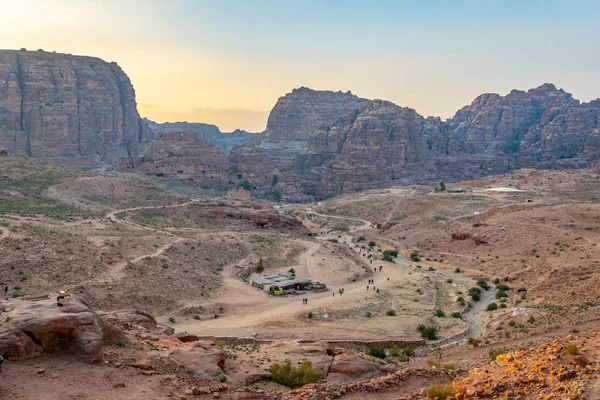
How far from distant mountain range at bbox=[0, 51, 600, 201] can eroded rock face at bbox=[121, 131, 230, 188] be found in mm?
246

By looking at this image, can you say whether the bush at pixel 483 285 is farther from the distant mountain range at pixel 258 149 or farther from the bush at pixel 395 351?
the distant mountain range at pixel 258 149

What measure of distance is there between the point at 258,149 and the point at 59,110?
56493mm

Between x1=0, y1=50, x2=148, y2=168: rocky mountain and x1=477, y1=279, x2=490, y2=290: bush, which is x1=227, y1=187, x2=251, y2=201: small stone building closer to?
x1=0, y1=50, x2=148, y2=168: rocky mountain

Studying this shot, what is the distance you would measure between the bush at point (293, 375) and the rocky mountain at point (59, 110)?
129279 mm

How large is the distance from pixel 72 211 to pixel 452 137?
446 feet

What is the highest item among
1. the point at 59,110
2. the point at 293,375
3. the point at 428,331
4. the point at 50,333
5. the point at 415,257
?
the point at 59,110

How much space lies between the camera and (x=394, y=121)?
156 metres

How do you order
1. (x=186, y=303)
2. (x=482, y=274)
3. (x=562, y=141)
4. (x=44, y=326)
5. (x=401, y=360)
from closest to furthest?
(x=44, y=326)
(x=401, y=360)
(x=186, y=303)
(x=482, y=274)
(x=562, y=141)

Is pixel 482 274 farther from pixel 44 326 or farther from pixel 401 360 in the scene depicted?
pixel 44 326

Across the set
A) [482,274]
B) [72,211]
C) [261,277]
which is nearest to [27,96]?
[72,211]

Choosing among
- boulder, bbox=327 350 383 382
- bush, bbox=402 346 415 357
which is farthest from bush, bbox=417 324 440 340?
boulder, bbox=327 350 383 382

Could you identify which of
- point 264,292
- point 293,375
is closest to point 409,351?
point 293,375

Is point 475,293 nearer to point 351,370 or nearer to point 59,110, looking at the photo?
point 351,370

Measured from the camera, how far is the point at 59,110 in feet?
480
